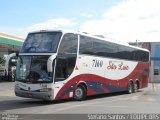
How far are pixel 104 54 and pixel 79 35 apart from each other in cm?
350

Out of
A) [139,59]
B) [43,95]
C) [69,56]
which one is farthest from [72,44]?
[139,59]

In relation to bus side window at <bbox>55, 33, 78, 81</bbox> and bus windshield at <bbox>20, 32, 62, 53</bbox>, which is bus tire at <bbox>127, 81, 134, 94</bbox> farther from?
bus windshield at <bbox>20, 32, 62, 53</bbox>

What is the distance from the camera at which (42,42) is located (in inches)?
712

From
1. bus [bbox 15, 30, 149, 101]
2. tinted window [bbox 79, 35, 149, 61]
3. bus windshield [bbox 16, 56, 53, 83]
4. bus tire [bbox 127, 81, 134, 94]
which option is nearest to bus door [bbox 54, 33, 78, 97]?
bus [bbox 15, 30, 149, 101]

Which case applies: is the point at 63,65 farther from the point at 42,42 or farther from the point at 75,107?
the point at 75,107

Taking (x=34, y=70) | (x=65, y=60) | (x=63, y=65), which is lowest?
(x=34, y=70)

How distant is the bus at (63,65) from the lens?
17.4 metres

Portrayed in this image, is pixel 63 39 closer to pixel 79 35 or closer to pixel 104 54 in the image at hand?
pixel 79 35

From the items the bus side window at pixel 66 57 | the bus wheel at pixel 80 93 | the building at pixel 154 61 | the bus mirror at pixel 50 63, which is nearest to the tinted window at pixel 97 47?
the bus side window at pixel 66 57

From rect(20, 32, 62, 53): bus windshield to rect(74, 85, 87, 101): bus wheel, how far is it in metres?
3.05

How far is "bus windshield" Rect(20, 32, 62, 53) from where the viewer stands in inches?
697

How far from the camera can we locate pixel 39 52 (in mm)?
17703

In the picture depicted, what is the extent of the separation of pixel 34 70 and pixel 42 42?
1.46 meters

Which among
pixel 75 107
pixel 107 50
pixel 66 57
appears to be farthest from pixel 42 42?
pixel 107 50
